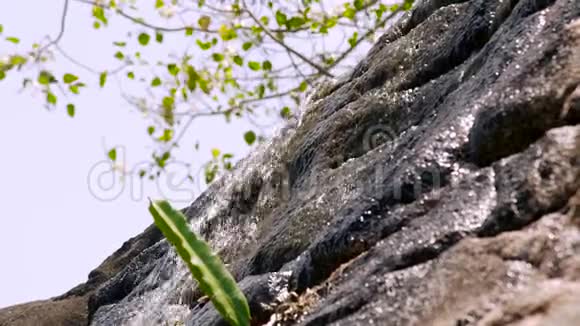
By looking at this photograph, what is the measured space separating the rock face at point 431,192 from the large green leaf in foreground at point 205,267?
0.10m

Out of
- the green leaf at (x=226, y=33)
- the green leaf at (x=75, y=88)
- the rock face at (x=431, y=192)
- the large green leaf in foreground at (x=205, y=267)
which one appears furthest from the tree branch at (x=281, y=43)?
the large green leaf in foreground at (x=205, y=267)

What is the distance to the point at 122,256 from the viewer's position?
18.6 ft

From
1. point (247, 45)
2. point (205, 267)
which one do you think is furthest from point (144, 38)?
point (205, 267)

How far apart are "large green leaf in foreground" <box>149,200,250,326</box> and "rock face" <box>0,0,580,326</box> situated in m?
0.10

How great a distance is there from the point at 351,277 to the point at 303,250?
672 millimetres

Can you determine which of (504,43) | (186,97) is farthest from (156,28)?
(504,43)

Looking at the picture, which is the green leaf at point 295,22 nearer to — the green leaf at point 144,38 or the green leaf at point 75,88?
the green leaf at point 144,38

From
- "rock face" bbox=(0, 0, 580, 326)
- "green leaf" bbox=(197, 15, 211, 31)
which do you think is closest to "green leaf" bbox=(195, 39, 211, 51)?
"green leaf" bbox=(197, 15, 211, 31)

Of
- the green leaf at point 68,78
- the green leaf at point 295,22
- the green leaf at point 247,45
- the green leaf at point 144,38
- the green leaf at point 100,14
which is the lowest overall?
the green leaf at point 295,22

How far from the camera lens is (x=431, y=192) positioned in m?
2.33

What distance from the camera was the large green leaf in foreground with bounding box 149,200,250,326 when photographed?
2.71 metres

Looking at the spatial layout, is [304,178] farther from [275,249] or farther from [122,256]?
[122,256]

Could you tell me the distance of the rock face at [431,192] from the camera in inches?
73.1

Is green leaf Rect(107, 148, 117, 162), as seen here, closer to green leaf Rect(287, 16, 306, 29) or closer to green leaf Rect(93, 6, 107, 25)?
green leaf Rect(93, 6, 107, 25)
